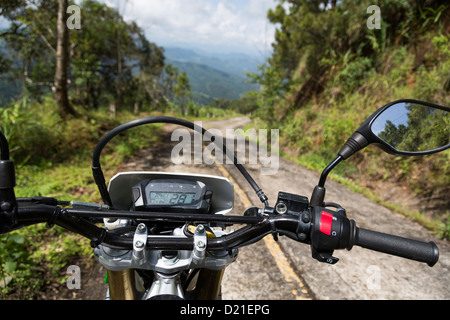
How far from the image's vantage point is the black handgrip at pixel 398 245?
930 mm

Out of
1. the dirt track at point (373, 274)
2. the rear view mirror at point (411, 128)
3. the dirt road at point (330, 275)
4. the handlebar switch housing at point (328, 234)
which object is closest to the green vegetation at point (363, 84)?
the dirt track at point (373, 274)

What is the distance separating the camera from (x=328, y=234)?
942 millimetres

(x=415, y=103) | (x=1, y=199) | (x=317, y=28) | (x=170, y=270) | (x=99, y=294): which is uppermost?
(x=317, y=28)

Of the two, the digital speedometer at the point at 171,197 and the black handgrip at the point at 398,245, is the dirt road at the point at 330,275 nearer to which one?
the digital speedometer at the point at 171,197

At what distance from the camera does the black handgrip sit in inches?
36.6

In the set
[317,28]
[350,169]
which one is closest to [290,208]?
[350,169]

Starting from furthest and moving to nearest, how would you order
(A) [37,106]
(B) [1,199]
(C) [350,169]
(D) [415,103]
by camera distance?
1. (A) [37,106]
2. (C) [350,169]
3. (D) [415,103]
4. (B) [1,199]

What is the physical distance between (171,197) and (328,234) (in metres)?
0.77

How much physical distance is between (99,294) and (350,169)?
22.7 ft

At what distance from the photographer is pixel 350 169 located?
7.31m

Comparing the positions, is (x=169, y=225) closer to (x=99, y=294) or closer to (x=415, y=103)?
(x=415, y=103)

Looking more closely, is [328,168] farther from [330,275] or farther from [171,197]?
[330,275]

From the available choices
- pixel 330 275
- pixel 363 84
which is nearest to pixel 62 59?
pixel 330 275

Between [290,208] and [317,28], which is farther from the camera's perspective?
[317,28]
